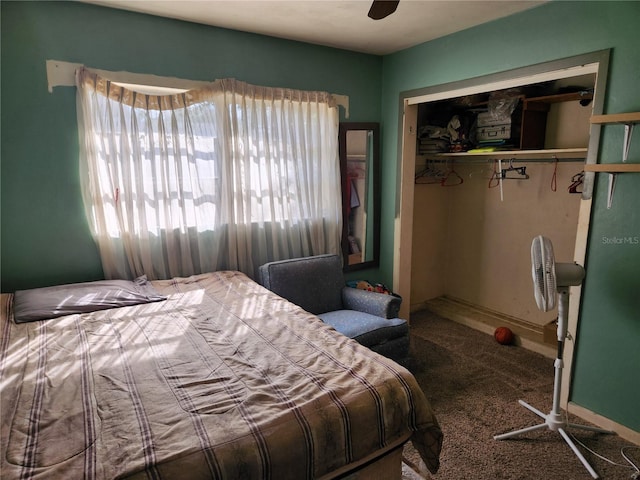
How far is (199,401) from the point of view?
4.73 ft

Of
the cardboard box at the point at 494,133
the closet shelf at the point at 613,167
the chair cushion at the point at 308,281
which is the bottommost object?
the chair cushion at the point at 308,281

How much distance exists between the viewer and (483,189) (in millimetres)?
3945

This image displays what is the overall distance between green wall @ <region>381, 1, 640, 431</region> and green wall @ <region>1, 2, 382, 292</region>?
2141mm

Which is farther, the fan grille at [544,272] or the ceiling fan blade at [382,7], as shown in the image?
the fan grille at [544,272]

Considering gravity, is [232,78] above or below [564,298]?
above

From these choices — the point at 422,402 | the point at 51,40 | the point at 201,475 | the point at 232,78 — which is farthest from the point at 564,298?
the point at 51,40

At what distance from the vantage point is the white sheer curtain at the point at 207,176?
8.43ft

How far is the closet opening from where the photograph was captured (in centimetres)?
317

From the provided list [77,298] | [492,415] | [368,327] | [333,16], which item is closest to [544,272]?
[492,415]

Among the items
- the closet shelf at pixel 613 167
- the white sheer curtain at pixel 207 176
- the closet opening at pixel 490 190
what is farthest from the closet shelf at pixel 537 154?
the white sheer curtain at pixel 207 176

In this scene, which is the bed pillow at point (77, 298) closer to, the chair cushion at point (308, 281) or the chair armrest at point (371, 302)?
the chair cushion at point (308, 281)

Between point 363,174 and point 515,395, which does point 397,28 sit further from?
point 515,395

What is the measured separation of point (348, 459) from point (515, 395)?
178 centimetres

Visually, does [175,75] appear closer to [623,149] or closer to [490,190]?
[623,149]
